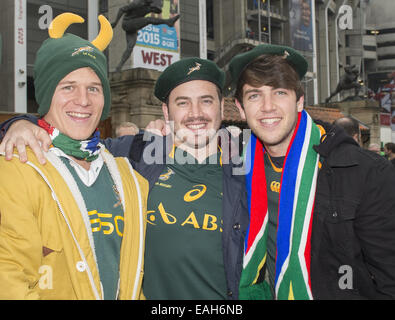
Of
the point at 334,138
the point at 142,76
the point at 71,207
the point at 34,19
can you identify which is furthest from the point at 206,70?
the point at 34,19

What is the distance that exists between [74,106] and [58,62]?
0.89 feet

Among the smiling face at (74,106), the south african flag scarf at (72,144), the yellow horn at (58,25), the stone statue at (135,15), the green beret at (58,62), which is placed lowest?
the south african flag scarf at (72,144)

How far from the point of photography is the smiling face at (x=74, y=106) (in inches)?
94.9

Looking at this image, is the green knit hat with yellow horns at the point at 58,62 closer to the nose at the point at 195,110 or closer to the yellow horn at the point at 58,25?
the yellow horn at the point at 58,25

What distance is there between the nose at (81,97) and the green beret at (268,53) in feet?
4.15

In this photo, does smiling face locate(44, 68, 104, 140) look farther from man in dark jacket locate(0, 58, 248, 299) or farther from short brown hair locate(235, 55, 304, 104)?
short brown hair locate(235, 55, 304, 104)

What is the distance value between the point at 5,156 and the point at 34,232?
1.48 ft

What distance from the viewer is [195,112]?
3.13m

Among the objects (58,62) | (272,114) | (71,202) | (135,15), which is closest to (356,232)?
(272,114)

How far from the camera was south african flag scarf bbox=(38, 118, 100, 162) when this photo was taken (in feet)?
7.64

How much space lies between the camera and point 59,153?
7.60ft

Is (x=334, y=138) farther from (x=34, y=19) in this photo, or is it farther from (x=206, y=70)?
(x=34, y=19)

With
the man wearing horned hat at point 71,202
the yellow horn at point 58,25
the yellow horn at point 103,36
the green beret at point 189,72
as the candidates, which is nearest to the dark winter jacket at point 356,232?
the man wearing horned hat at point 71,202

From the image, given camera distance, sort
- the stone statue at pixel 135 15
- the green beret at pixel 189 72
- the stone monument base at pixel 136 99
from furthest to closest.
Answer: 1. the stone statue at pixel 135 15
2. the stone monument base at pixel 136 99
3. the green beret at pixel 189 72
